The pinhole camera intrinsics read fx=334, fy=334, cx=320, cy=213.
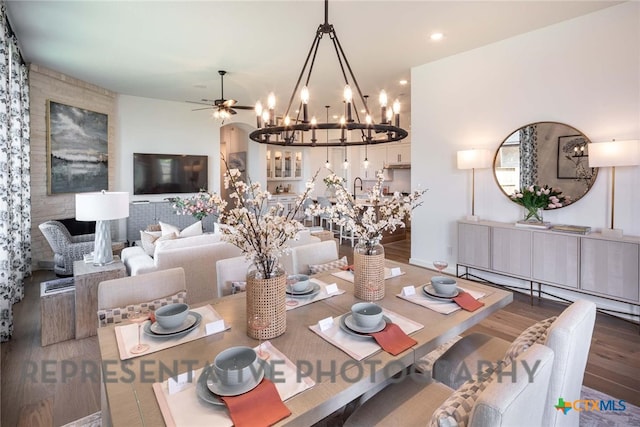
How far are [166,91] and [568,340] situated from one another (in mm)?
6868

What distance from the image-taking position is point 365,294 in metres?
1.85

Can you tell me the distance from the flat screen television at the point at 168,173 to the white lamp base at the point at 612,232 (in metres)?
6.32

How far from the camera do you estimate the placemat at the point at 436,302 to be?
1.70 meters

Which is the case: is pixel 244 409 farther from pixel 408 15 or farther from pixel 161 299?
pixel 408 15

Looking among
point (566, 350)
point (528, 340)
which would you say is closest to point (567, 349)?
point (566, 350)

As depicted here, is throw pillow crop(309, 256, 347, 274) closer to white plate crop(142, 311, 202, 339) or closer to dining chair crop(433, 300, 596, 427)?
white plate crop(142, 311, 202, 339)

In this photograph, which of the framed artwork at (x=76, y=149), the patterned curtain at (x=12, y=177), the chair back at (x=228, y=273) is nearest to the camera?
the chair back at (x=228, y=273)

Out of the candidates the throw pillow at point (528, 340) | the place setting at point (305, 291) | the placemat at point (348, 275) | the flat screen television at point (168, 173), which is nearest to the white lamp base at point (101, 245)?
the place setting at point (305, 291)

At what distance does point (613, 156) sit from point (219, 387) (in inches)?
148

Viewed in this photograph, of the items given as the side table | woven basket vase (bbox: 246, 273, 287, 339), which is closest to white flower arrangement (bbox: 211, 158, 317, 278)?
woven basket vase (bbox: 246, 273, 287, 339)

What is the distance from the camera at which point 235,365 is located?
1.15 meters

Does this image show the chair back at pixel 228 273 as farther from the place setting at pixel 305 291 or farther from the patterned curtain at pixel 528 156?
the patterned curtain at pixel 528 156

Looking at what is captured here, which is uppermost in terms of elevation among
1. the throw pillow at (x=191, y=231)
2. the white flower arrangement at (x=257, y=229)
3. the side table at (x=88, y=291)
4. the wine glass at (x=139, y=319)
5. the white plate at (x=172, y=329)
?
the white flower arrangement at (x=257, y=229)

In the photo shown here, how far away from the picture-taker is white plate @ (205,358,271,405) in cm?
102
